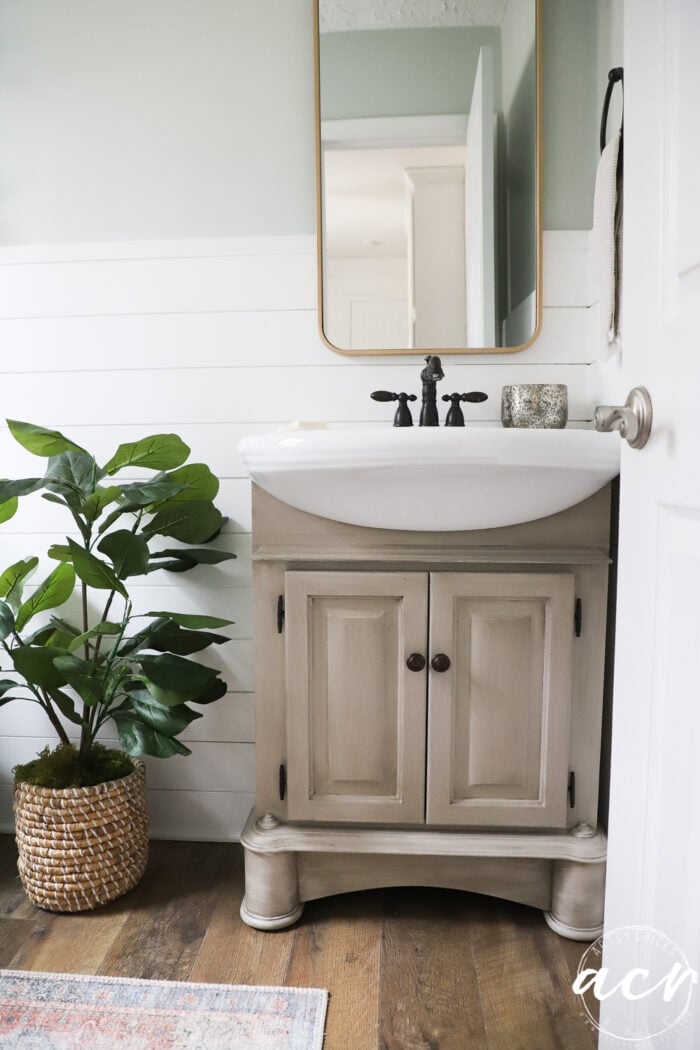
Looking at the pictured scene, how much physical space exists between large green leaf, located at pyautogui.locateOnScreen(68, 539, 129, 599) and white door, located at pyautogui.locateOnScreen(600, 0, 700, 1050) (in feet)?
2.91

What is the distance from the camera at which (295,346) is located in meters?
1.63

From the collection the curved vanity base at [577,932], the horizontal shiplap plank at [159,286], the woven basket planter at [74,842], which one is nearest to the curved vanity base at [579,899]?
the curved vanity base at [577,932]

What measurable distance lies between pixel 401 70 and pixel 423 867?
1618 millimetres

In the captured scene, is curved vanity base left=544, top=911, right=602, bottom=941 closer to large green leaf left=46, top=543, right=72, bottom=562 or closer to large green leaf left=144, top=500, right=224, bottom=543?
large green leaf left=144, top=500, right=224, bottom=543

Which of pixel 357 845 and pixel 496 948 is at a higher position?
pixel 357 845

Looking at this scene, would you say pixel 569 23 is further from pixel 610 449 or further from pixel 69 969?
pixel 69 969

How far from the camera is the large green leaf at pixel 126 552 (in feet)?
4.22

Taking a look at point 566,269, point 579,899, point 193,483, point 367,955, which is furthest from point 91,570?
point 566,269

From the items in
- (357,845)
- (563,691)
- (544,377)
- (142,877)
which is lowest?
(142,877)

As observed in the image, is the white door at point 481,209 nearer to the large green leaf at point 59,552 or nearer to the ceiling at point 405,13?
the ceiling at point 405,13

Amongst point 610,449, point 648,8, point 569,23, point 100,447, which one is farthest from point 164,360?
point 648,8

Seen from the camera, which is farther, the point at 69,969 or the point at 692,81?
the point at 69,969

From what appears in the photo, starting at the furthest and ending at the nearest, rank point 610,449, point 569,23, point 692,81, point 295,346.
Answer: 1. point 295,346
2. point 569,23
3. point 610,449
4. point 692,81

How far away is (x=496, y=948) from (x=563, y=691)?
47 centimetres
